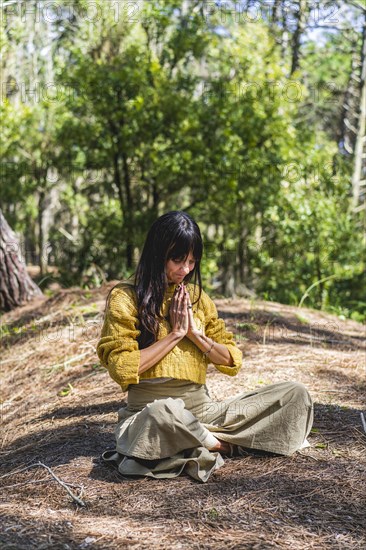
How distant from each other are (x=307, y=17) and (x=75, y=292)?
1030 centimetres

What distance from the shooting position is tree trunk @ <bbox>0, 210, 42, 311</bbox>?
774 cm

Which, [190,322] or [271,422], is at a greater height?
[190,322]

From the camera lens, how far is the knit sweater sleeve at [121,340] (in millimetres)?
3201

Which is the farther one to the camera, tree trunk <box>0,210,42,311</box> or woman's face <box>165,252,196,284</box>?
tree trunk <box>0,210,42,311</box>

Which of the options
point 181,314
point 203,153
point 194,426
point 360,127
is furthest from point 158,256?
point 360,127

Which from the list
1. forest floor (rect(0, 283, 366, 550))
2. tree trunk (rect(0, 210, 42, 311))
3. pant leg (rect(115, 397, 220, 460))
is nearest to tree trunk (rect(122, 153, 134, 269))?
tree trunk (rect(0, 210, 42, 311))

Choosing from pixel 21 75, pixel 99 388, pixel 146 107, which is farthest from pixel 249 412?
pixel 21 75

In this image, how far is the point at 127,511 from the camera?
2.88 meters

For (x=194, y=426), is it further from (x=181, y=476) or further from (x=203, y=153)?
(x=203, y=153)

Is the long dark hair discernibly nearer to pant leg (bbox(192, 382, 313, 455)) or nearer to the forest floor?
pant leg (bbox(192, 382, 313, 455))

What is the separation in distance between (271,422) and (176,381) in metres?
0.53

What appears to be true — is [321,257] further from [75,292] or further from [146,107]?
[75,292]

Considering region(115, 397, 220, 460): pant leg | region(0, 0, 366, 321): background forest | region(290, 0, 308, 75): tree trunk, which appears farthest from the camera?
region(290, 0, 308, 75): tree trunk

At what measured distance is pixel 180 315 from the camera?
331 cm
